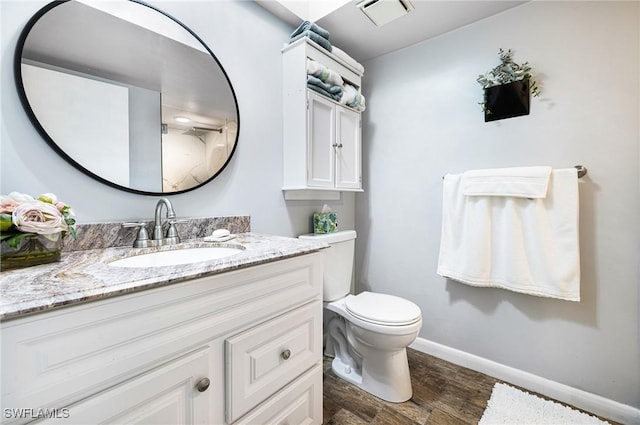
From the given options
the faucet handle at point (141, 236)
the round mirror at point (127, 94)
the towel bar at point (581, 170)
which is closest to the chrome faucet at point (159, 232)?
the faucet handle at point (141, 236)

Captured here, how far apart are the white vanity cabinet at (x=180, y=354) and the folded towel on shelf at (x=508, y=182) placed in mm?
1116

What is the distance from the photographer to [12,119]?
0.84m

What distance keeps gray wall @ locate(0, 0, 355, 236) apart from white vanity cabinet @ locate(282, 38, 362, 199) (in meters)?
0.07

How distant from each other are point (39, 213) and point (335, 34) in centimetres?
181

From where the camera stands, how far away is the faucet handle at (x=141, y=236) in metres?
1.00

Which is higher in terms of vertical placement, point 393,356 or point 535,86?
point 535,86

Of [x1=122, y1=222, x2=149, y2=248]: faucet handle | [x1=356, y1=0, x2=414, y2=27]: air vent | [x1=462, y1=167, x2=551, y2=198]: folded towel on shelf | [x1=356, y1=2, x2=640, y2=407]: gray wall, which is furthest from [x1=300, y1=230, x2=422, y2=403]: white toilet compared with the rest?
[x1=356, y1=0, x2=414, y2=27]: air vent

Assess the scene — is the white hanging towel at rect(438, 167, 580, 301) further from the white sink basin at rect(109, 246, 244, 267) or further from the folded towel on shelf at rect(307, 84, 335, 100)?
the white sink basin at rect(109, 246, 244, 267)

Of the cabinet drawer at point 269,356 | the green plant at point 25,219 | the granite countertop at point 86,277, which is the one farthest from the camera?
the cabinet drawer at point 269,356

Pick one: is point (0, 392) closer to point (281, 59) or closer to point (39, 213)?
point (39, 213)

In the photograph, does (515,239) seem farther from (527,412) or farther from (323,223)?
(323,223)

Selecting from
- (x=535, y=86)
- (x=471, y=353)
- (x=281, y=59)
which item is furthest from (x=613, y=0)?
(x=471, y=353)

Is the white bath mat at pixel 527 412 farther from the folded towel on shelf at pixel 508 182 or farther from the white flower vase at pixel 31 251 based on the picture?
the white flower vase at pixel 31 251

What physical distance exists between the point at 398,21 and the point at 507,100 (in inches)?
31.6
